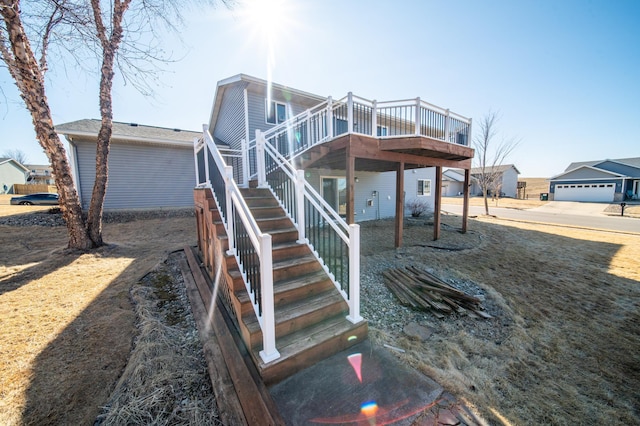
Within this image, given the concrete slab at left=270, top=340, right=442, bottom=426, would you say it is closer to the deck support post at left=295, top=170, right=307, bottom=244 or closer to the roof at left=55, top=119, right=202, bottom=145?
the deck support post at left=295, top=170, right=307, bottom=244

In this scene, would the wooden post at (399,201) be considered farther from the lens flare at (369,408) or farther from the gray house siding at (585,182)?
the gray house siding at (585,182)

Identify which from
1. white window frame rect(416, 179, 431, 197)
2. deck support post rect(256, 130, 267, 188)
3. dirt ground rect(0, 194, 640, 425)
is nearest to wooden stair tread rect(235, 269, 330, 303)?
dirt ground rect(0, 194, 640, 425)

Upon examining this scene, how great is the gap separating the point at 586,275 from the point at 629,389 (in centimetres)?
416

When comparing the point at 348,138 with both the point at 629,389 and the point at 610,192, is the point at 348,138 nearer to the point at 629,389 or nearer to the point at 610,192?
the point at 629,389

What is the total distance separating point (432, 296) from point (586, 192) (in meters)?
34.1

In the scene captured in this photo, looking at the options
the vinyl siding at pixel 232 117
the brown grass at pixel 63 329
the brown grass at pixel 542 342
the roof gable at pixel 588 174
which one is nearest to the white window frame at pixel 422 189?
the brown grass at pixel 542 342

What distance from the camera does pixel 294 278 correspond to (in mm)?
3074

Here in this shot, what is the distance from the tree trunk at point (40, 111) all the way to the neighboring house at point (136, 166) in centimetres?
514

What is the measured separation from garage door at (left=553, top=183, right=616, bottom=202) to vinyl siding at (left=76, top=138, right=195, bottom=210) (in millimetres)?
37035

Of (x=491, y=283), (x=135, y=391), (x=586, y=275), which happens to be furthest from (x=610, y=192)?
(x=135, y=391)

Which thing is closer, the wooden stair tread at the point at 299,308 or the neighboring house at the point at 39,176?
the wooden stair tread at the point at 299,308

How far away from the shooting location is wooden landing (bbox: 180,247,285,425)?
1.75 metres

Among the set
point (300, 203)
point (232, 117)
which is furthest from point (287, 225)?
point (232, 117)

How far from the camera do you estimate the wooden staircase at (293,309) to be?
89.2 inches
